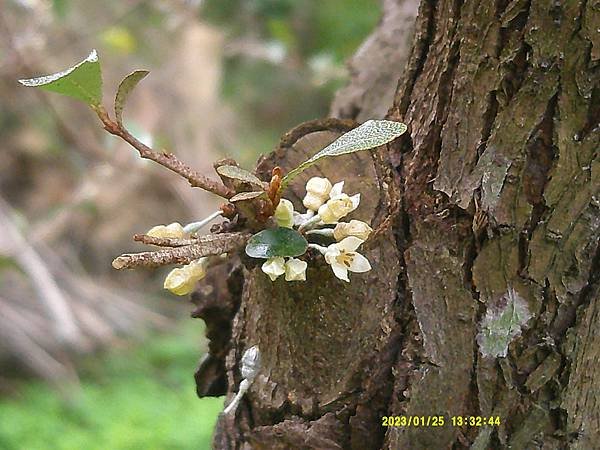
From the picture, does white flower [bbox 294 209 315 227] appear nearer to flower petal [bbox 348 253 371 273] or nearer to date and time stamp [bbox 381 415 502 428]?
flower petal [bbox 348 253 371 273]

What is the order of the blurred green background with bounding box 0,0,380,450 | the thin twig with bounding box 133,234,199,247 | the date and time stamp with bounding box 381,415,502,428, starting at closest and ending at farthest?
the thin twig with bounding box 133,234,199,247 < the date and time stamp with bounding box 381,415,502,428 < the blurred green background with bounding box 0,0,380,450

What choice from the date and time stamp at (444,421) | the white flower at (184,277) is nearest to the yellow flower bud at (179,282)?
the white flower at (184,277)

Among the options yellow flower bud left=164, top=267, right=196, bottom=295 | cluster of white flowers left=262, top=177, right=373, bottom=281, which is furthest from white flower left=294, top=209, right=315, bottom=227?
yellow flower bud left=164, top=267, right=196, bottom=295

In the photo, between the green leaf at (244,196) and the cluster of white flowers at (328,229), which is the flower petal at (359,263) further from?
Result: the green leaf at (244,196)

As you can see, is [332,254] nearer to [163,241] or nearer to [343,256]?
[343,256]

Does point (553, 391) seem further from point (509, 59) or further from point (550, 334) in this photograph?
point (509, 59)

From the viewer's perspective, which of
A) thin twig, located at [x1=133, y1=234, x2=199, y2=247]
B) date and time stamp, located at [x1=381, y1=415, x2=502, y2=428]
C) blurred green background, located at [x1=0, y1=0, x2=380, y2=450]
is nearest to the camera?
thin twig, located at [x1=133, y1=234, x2=199, y2=247]

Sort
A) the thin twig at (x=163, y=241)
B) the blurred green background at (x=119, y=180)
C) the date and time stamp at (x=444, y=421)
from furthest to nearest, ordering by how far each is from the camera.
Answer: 1. the blurred green background at (x=119, y=180)
2. the date and time stamp at (x=444, y=421)
3. the thin twig at (x=163, y=241)
